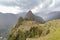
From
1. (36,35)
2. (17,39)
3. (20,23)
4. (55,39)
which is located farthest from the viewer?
(20,23)

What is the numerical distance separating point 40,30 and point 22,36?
67.2 feet

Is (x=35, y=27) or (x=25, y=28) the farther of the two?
(x=25, y=28)

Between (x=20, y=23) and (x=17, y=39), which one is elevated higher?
(x=20, y=23)

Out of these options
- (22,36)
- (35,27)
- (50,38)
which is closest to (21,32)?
(22,36)

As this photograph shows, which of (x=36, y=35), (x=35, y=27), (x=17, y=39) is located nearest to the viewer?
(x=36, y=35)

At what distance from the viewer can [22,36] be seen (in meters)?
170

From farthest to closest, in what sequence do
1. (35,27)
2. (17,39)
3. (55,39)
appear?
1. (17,39)
2. (35,27)
3. (55,39)

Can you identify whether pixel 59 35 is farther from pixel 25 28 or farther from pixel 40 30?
pixel 25 28

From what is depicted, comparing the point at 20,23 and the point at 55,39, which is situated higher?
the point at 20,23

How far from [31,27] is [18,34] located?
17136mm

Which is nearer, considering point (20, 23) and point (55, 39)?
point (55, 39)

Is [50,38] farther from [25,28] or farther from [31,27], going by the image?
[25,28]

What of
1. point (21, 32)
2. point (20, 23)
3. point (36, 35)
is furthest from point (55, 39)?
→ point (20, 23)

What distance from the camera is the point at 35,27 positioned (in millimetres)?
162375
